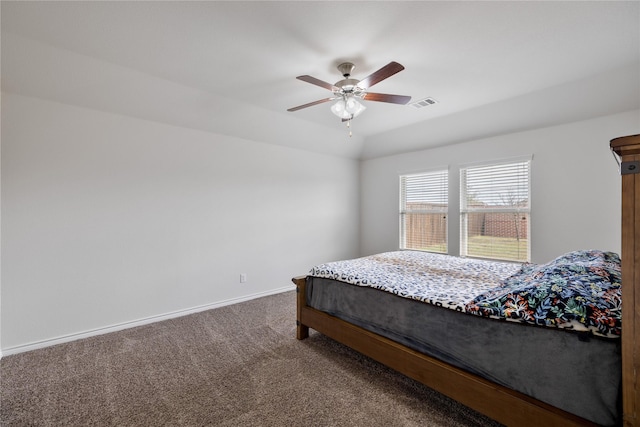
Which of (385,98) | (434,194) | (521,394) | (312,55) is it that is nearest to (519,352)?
(521,394)

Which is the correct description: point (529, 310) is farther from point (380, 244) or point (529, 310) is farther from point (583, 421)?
point (380, 244)

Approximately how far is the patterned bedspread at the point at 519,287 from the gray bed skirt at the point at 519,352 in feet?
0.20

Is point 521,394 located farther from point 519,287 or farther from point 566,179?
point 566,179

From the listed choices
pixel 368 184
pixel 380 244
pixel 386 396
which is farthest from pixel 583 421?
pixel 368 184

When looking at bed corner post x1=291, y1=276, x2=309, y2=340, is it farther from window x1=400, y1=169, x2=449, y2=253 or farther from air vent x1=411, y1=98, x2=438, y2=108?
window x1=400, y1=169, x2=449, y2=253

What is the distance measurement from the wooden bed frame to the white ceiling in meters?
1.51

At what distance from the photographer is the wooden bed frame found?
111cm

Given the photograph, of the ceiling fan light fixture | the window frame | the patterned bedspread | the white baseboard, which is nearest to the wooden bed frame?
the patterned bedspread

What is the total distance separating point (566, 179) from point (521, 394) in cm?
308

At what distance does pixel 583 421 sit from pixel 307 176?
13.9ft

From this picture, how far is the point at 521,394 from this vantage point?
1461 mm

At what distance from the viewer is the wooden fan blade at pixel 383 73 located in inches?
78.8

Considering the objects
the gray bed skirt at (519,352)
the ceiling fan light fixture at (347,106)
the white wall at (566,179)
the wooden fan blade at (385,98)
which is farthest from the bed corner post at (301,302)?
the white wall at (566,179)

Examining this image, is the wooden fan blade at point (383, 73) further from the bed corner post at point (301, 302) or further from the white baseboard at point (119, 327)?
the white baseboard at point (119, 327)
